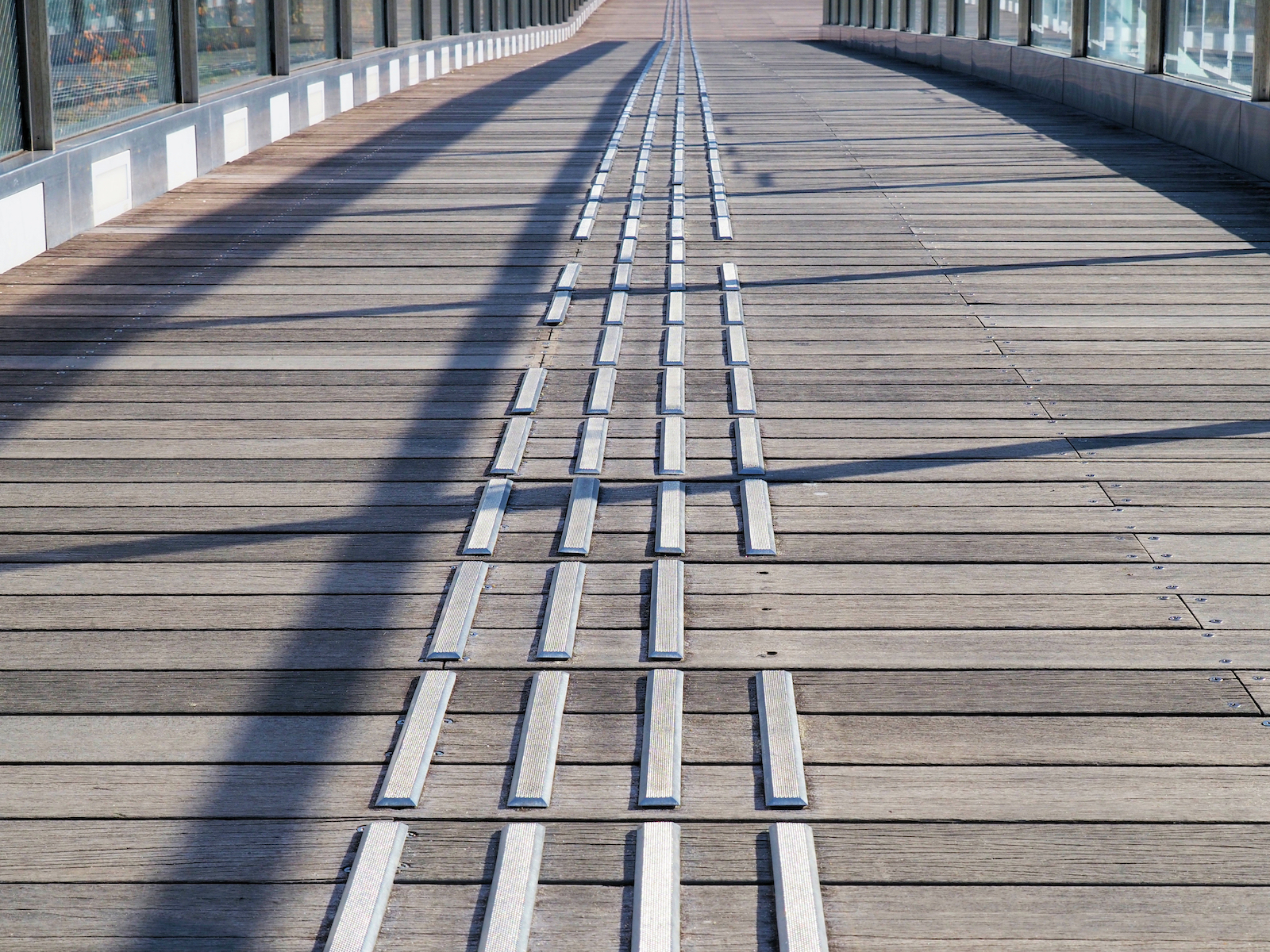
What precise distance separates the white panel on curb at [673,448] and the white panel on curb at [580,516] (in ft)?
0.55

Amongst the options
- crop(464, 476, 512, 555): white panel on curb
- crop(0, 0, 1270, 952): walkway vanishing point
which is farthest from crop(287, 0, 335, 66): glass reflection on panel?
crop(464, 476, 512, 555): white panel on curb

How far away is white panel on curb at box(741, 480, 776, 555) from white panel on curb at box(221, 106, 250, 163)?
17.4 ft

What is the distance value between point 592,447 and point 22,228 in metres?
2.78

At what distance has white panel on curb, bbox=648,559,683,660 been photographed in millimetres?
2408

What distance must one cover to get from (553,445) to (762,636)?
3.59ft

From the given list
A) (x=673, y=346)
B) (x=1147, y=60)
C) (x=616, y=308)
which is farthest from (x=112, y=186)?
(x=1147, y=60)

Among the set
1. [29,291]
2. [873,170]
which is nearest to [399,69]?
[873,170]

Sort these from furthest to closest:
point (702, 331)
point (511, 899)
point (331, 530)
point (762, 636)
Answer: point (702, 331), point (331, 530), point (762, 636), point (511, 899)

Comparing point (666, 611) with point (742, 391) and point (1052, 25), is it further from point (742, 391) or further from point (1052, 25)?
point (1052, 25)

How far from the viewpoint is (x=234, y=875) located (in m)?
1.82

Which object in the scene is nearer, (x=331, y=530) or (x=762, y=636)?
(x=762, y=636)

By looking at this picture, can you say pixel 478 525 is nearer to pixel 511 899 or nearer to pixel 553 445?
pixel 553 445

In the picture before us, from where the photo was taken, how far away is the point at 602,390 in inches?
152

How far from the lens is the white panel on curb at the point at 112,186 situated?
5922 millimetres
